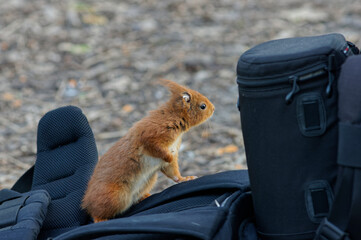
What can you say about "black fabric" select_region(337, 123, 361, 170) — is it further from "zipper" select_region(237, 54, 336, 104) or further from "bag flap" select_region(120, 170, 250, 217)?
"bag flap" select_region(120, 170, 250, 217)

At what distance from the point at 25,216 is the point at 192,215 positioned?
62cm

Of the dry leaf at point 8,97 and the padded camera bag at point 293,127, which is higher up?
the padded camera bag at point 293,127

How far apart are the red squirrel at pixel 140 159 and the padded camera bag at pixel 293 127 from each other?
2.38ft

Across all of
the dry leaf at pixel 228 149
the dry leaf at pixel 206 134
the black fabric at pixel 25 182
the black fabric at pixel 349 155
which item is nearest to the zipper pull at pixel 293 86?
the black fabric at pixel 349 155

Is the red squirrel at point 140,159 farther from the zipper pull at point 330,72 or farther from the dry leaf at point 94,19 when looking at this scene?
the dry leaf at point 94,19

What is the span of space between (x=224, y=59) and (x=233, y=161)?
192 centimetres

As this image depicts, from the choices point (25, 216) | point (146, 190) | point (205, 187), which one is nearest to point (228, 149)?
point (146, 190)

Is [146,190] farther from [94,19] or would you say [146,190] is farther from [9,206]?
[94,19]

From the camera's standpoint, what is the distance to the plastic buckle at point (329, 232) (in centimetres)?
147

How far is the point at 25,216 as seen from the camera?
188cm

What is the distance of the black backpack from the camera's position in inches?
62.6

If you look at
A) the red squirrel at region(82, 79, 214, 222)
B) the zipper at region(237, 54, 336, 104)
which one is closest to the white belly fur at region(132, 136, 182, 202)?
the red squirrel at region(82, 79, 214, 222)

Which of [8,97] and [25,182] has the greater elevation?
[25,182]

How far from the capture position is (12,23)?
20.1 ft
